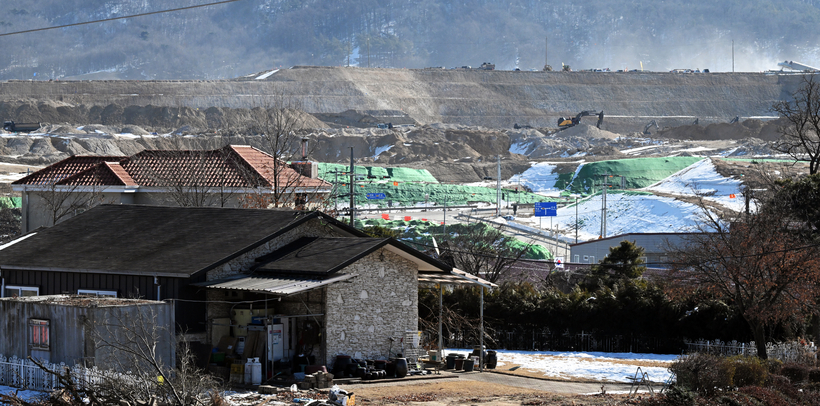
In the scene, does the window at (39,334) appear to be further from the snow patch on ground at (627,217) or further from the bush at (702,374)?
the snow patch on ground at (627,217)

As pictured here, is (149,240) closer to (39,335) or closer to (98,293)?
(98,293)

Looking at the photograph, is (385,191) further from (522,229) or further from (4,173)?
(4,173)

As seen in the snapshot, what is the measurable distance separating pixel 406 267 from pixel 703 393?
8.38 m

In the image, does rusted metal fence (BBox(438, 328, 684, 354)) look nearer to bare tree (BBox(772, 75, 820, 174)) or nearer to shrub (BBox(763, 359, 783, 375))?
shrub (BBox(763, 359, 783, 375))

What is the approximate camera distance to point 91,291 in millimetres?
23344

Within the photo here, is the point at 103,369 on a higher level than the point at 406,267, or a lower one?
lower

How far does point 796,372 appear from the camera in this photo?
2398cm

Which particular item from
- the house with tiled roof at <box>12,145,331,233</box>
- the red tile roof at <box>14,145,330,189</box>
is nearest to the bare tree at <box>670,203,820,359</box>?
the house with tiled roof at <box>12,145,331,233</box>

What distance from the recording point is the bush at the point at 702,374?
2006 centimetres

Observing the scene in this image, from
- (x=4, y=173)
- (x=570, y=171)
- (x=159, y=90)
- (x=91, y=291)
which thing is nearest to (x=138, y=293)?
(x=91, y=291)

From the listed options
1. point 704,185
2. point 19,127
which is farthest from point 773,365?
point 19,127

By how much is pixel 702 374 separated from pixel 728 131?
146035 mm

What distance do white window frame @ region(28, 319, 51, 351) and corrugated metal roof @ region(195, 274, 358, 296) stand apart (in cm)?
346

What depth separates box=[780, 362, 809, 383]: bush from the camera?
23.7 m
